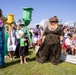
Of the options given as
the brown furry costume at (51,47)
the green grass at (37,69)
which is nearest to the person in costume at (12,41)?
the green grass at (37,69)

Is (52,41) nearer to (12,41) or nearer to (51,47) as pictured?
(51,47)

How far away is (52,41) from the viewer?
A: 818cm

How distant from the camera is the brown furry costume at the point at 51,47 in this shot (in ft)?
26.8

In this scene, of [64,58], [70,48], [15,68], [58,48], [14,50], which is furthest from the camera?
[70,48]

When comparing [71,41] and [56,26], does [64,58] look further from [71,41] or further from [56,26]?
[71,41]

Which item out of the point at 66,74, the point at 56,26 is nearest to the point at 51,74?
the point at 66,74

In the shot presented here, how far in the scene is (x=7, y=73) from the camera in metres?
7.31

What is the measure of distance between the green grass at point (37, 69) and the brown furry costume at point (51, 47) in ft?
0.90

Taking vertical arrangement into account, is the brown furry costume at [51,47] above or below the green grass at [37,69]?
above

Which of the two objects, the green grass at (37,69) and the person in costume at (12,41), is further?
the person in costume at (12,41)

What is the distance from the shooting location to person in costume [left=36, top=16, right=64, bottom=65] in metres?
8.15

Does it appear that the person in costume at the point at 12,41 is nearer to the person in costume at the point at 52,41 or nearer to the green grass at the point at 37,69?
the green grass at the point at 37,69

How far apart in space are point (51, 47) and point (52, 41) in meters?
0.26

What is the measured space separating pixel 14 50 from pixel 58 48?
2.23 meters
